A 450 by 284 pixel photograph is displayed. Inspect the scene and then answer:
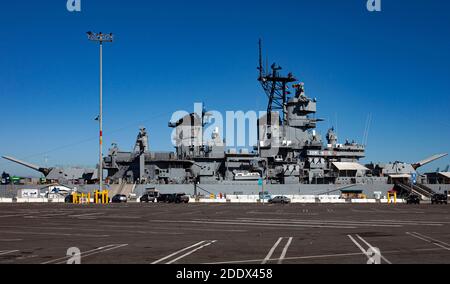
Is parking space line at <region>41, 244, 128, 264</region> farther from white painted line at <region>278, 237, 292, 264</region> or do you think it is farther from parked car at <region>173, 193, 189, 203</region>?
parked car at <region>173, 193, 189, 203</region>

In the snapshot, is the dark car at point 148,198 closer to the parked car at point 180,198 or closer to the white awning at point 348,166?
the parked car at point 180,198

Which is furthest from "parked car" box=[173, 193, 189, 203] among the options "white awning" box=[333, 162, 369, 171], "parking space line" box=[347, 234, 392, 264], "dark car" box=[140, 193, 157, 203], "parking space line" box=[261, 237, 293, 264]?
"parking space line" box=[261, 237, 293, 264]

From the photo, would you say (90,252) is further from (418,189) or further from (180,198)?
(418,189)

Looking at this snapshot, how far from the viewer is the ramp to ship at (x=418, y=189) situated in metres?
73.4

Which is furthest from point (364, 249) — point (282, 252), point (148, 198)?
point (148, 198)

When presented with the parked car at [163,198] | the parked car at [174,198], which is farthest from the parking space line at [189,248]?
the parked car at [163,198]

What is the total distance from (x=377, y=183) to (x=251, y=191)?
20631 millimetres

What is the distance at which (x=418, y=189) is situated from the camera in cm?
7512

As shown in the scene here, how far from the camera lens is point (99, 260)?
439 inches

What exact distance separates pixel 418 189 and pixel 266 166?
79.4 feet

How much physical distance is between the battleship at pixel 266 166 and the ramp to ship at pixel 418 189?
0.14 m

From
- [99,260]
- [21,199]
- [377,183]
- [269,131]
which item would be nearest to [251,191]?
[269,131]
